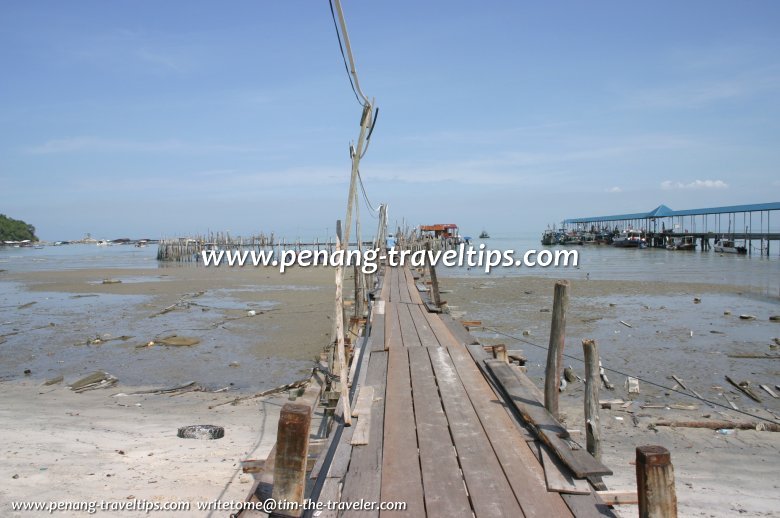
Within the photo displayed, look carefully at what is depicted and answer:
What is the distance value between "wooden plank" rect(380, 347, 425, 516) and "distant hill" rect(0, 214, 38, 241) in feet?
366

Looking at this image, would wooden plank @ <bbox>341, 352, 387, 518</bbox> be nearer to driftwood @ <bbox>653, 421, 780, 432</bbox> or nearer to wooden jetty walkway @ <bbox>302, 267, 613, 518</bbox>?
wooden jetty walkway @ <bbox>302, 267, 613, 518</bbox>

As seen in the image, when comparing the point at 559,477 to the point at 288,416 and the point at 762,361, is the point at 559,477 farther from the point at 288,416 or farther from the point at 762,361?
the point at 762,361

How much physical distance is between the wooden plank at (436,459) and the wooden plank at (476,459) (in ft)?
0.18

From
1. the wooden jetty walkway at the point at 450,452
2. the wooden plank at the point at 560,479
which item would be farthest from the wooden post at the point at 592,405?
the wooden plank at the point at 560,479

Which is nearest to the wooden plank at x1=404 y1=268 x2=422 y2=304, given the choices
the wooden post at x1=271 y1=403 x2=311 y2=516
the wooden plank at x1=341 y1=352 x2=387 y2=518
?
the wooden plank at x1=341 y1=352 x2=387 y2=518

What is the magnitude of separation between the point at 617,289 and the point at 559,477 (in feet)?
66.4

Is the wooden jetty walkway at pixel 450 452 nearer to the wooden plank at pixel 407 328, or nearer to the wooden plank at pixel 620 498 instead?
the wooden plank at pixel 620 498

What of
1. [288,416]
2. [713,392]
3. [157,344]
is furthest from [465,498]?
[157,344]

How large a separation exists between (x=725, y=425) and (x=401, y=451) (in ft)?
16.5

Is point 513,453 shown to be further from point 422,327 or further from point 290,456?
point 422,327

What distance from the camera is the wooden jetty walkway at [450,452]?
319 centimetres

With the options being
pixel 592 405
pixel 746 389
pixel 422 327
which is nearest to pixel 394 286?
pixel 422 327

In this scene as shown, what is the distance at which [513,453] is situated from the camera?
3.82 metres

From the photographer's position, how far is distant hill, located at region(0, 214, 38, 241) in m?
95.9
